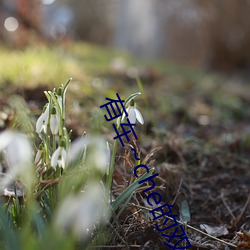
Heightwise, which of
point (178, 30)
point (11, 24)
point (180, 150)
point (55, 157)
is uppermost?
point (11, 24)

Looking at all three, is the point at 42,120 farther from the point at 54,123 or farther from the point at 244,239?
the point at 244,239

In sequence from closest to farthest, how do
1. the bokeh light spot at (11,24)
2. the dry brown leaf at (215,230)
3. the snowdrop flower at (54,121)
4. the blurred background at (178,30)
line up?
1. the snowdrop flower at (54,121)
2. the dry brown leaf at (215,230)
3. the bokeh light spot at (11,24)
4. the blurred background at (178,30)

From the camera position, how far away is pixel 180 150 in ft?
7.68

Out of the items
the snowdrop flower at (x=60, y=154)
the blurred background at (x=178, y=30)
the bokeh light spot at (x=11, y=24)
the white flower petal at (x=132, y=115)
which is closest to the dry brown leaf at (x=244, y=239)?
the white flower petal at (x=132, y=115)

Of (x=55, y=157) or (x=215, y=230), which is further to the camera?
(x=215, y=230)

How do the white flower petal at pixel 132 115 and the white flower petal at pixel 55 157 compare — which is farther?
the white flower petal at pixel 132 115

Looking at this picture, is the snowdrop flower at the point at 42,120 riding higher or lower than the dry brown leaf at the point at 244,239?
higher

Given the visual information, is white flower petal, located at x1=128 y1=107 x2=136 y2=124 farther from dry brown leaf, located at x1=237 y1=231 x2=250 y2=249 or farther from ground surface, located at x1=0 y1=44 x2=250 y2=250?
dry brown leaf, located at x1=237 y1=231 x2=250 y2=249

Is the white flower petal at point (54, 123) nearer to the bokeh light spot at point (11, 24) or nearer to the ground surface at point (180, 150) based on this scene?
the ground surface at point (180, 150)

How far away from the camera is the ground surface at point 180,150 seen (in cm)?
144

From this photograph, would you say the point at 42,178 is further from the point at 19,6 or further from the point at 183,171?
the point at 19,6

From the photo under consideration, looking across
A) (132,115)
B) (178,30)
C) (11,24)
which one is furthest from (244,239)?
(178,30)

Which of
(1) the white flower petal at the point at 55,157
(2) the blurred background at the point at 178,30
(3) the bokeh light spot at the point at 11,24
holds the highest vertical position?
(3) the bokeh light spot at the point at 11,24

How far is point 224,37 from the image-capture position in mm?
8312
